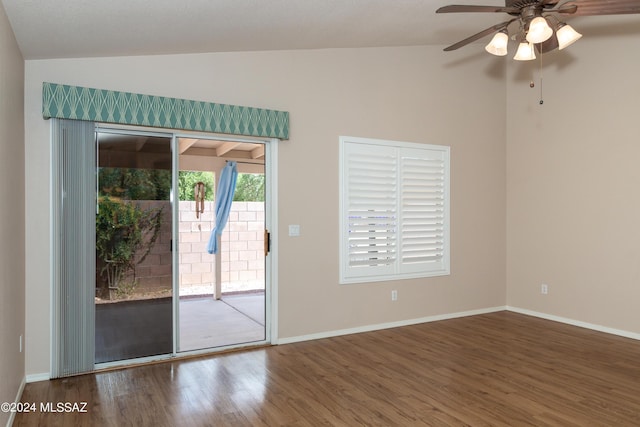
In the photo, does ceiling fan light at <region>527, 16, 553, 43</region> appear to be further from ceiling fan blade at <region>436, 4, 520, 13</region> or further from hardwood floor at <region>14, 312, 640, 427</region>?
hardwood floor at <region>14, 312, 640, 427</region>

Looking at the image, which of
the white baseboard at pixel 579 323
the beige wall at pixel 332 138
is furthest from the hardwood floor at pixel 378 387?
the beige wall at pixel 332 138

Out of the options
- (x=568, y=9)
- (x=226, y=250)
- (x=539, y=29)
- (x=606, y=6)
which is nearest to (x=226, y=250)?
(x=226, y=250)

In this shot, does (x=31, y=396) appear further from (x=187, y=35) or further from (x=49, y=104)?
(x=187, y=35)

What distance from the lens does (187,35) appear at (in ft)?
11.6

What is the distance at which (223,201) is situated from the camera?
256 inches

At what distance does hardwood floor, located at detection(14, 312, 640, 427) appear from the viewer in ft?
9.53

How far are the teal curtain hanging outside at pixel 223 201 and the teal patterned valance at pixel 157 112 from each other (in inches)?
77.6

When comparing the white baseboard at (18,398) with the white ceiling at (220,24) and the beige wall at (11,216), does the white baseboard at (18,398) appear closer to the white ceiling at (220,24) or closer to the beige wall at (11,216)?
the beige wall at (11,216)

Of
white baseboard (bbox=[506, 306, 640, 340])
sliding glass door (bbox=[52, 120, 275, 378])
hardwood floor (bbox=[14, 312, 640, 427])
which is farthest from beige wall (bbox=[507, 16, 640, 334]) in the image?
sliding glass door (bbox=[52, 120, 275, 378])

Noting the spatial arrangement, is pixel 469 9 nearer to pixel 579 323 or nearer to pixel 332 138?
pixel 332 138

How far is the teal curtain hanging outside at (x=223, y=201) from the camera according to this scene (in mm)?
6281

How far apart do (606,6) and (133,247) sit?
161 inches

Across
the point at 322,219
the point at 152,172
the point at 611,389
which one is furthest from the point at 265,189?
the point at 611,389

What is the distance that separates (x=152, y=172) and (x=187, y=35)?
1244 mm
